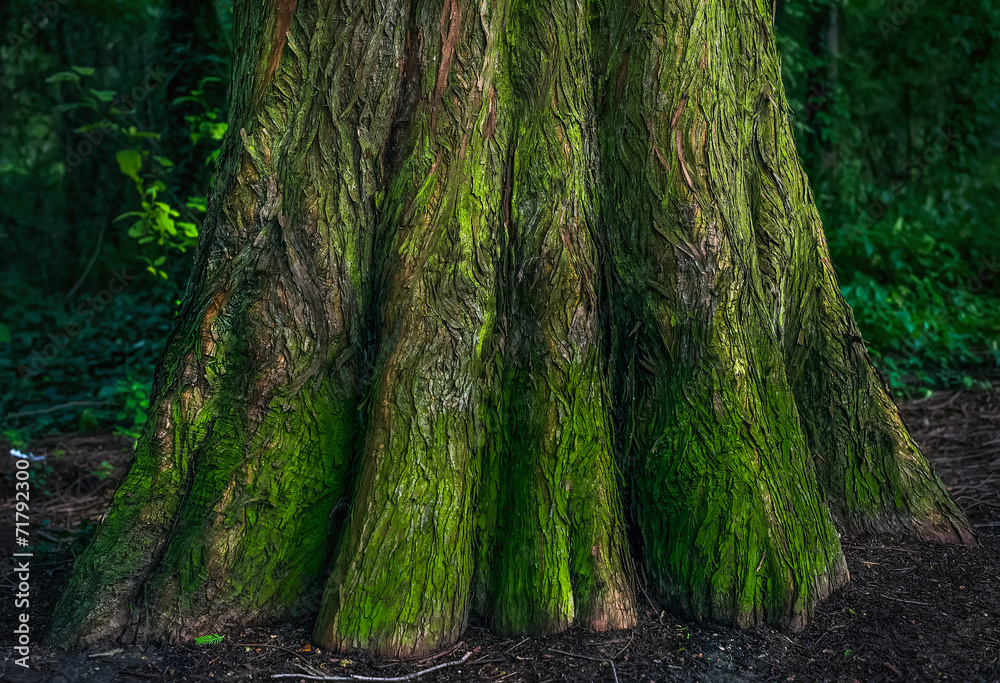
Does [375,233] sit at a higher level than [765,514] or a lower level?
higher

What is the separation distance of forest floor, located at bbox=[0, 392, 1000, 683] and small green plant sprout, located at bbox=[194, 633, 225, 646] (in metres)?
0.02

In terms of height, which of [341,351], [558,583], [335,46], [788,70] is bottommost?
[558,583]

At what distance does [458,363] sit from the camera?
2594mm

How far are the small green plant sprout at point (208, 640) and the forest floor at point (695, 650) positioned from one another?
2cm

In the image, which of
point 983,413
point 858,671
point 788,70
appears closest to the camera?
point 858,671

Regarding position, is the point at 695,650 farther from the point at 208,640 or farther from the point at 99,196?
the point at 99,196

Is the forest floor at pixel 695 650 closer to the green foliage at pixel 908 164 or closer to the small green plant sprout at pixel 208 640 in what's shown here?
the small green plant sprout at pixel 208 640

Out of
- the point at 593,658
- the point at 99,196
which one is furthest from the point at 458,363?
the point at 99,196

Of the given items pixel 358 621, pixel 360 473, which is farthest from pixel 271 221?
pixel 358 621

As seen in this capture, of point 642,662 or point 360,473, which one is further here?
point 360,473

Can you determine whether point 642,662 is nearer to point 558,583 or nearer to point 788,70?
point 558,583

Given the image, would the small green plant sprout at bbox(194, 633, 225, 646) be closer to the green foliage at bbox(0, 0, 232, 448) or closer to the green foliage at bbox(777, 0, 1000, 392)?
the green foliage at bbox(0, 0, 232, 448)

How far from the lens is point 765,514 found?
265 cm

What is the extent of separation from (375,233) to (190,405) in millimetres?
968
